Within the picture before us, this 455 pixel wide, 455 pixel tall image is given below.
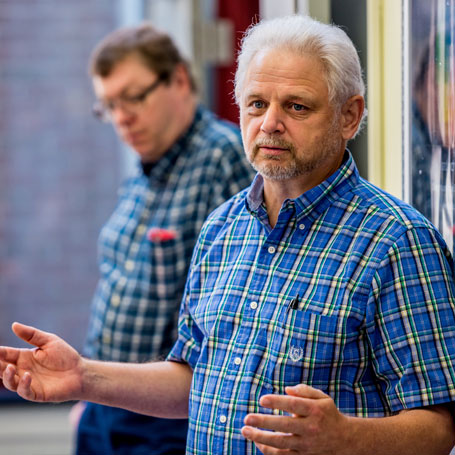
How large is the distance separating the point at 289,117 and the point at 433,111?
12.4 inches

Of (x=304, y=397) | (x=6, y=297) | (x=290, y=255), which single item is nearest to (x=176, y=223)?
(x=290, y=255)

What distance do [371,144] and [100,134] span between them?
1704 mm

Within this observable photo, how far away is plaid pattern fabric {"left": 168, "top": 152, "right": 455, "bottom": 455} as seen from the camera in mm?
1178

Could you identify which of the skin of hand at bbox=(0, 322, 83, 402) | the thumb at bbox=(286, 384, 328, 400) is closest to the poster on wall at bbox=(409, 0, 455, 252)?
the thumb at bbox=(286, 384, 328, 400)

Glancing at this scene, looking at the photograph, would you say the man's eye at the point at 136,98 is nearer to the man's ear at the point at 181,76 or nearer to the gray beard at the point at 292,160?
the man's ear at the point at 181,76

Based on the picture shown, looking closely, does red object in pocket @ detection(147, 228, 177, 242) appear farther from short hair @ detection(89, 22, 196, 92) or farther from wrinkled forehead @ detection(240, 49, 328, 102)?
wrinkled forehead @ detection(240, 49, 328, 102)

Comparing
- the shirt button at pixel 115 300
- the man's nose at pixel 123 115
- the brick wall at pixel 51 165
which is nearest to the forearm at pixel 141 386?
the shirt button at pixel 115 300

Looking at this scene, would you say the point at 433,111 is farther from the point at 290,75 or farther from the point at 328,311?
the point at 328,311

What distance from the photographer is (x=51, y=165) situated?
3.22 metres

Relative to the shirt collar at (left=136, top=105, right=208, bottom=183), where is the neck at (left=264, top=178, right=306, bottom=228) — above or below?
above

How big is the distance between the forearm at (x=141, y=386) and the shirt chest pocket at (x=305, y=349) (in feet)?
0.92

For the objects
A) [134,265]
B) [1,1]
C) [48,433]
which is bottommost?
[48,433]

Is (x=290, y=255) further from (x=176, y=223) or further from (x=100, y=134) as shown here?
(x=100, y=134)

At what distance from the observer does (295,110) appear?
50.7 inches
